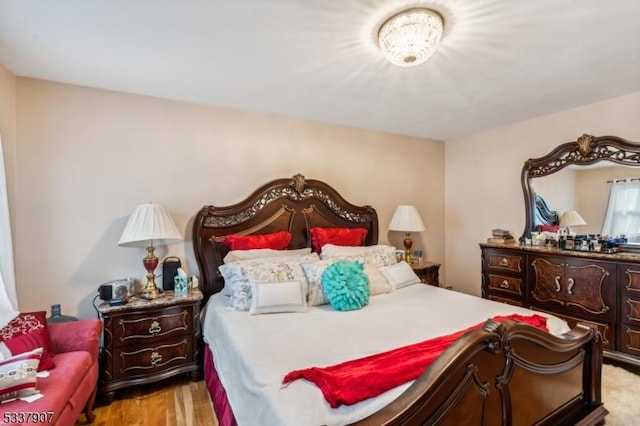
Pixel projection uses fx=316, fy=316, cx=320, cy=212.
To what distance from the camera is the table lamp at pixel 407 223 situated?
370cm

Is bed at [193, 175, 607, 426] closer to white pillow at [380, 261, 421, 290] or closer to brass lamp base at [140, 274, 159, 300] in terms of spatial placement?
white pillow at [380, 261, 421, 290]

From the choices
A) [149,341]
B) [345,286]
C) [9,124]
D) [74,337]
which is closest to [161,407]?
[149,341]

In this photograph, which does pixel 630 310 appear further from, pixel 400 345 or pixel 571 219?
pixel 400 345

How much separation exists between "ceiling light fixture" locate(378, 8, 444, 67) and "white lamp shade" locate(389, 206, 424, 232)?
85.7 inches

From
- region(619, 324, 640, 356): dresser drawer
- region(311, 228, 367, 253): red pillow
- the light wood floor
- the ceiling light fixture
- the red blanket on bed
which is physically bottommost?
the light wood floor

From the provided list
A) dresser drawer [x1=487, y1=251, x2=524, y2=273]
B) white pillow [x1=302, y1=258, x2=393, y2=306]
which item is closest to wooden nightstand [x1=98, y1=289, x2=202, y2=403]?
white pillow [x1=302, y1=258, x2=393, y2=306]

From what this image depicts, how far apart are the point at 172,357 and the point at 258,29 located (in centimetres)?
241

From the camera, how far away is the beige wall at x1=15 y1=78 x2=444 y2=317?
241 cm

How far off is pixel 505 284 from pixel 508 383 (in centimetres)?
229

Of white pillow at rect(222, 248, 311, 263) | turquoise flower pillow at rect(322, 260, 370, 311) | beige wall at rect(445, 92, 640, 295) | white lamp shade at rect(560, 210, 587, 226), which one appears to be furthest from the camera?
white lamp shade at rect(560, 210, 587, 226)

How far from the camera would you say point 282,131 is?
3.41 m

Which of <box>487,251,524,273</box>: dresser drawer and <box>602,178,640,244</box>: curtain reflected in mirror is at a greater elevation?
<box>602,178,640,244</box>: curtain reflected in mirror

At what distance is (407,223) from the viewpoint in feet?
12.2

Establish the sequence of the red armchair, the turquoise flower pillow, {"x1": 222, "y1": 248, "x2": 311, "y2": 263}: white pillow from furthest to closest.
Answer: {"x1": 222, "y1": 248, "x2": 311, "y2": 263}: white pillow
the turquoise flower pillow
the red armchair
